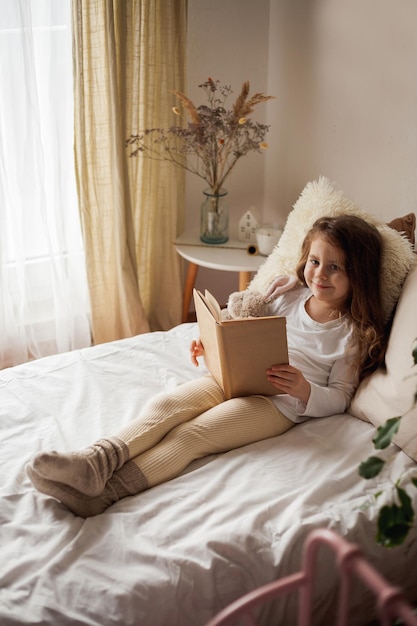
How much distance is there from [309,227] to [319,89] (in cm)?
83

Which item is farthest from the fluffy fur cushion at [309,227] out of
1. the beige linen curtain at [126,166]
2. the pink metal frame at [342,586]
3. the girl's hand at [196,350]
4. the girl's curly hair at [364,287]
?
the pink metal frame at [342,586]

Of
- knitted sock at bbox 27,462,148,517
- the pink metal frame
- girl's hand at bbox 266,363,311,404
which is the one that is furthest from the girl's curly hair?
the pink metal frame

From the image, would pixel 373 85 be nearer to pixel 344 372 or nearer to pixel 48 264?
pixel 344 372

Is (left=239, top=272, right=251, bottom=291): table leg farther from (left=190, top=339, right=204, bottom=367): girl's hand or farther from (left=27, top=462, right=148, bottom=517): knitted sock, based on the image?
(left=27, top=462, right=148, bottom=517): knitted sock

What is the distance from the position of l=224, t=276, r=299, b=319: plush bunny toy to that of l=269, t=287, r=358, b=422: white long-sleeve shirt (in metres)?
0.08

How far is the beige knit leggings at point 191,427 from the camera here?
1.58 m

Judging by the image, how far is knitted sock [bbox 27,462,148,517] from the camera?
4.77 ft

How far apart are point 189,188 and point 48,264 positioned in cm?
68

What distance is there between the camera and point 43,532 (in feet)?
4.60

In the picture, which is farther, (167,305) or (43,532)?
(167,305)

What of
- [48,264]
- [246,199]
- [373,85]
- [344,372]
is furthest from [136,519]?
[246,199]

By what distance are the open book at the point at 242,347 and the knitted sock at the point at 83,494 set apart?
15.2 inches

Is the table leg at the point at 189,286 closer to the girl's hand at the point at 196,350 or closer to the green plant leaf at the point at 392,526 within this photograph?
the girl's hand at the point at 196,350

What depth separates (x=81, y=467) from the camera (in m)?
1.45
